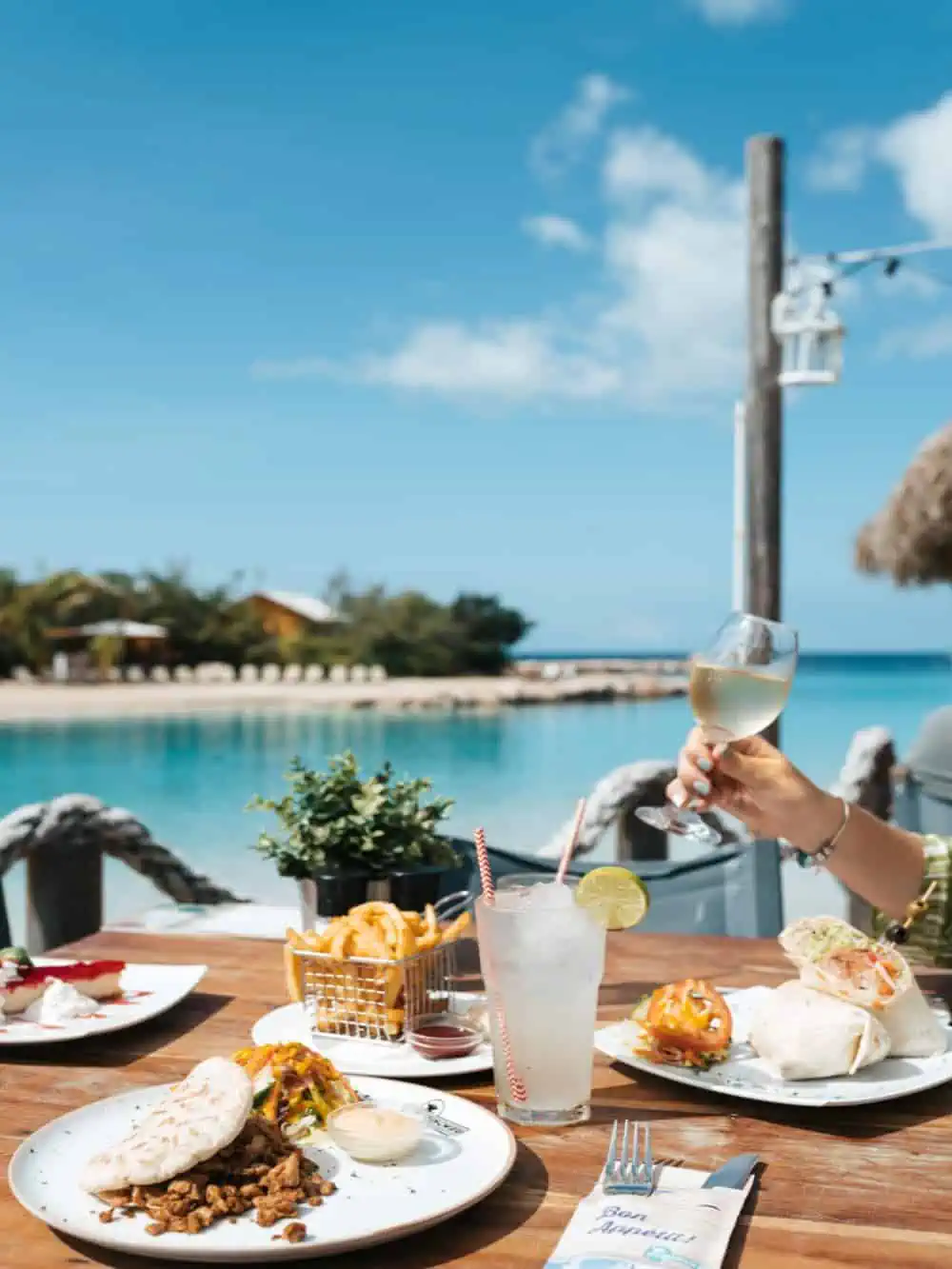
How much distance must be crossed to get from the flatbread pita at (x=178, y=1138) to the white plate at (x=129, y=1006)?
42 cm

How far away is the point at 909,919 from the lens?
5.79 ft

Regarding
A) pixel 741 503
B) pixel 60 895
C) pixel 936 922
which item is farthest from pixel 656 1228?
pixel 741 503

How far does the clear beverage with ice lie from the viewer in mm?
1176

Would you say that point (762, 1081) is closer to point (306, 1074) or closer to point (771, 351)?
point (306, 1074)

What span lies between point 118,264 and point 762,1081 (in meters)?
36.6

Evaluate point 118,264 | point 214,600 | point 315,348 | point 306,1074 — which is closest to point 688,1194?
point 306,1074

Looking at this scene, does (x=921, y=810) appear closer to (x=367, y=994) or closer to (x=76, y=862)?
(x=76, y=862)

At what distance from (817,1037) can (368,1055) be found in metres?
0.41

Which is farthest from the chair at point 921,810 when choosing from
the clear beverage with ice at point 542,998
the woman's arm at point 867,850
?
the clear beverage with ice at point 542,998

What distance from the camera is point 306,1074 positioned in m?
1.13

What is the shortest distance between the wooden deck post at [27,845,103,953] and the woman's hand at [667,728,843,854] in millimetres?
1629

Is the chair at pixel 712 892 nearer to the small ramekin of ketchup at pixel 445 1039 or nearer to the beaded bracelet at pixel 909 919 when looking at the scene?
the beaded bracelet at pixel 909 919

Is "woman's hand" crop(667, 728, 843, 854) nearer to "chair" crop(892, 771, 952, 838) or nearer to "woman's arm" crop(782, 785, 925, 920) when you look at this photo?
→ "woman's arm" crop(782, 785, 925, 920)

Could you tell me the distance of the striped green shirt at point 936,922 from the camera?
6.01 feet
